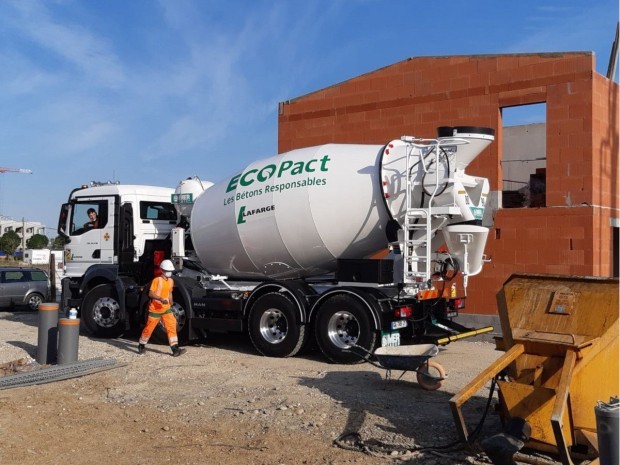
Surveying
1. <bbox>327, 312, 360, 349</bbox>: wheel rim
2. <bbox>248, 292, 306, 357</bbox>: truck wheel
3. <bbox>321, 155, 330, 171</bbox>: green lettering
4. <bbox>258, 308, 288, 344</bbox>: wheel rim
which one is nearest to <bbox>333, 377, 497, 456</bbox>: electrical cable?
<bbox>327, 312, 360, 349</bbox>: wheel rim

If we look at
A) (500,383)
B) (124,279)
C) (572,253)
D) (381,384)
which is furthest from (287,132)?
(500,383)

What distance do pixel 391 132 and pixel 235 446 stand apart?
1038 cm

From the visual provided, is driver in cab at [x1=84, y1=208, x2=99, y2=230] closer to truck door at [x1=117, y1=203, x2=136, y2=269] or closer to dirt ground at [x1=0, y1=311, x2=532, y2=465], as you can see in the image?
truck door at [x1=117, y1=203, x2=136, y2=269]

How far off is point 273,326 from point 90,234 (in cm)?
488

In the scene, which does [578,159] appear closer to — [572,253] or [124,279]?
[572,253]

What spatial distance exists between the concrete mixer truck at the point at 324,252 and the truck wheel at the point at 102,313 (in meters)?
0.02

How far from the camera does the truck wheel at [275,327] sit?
10.2 metres

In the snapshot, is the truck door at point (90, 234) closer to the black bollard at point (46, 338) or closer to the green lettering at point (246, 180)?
the black bollard at point (46, 338)

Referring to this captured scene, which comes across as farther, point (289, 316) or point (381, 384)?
point (289, 316)

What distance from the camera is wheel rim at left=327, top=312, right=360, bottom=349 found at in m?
9.80

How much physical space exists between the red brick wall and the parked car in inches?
440

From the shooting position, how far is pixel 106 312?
499 inches

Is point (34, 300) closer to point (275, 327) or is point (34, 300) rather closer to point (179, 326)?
point (179, 326)

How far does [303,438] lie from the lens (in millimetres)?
6109
